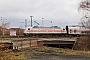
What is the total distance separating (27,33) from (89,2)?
1827 inches

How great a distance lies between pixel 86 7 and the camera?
37938 millimetres

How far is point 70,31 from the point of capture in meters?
85.9

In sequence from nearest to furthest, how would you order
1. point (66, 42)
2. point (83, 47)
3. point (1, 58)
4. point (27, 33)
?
point (1, 58) → point (83, 47) → point (66, 42) → point (27, 33)

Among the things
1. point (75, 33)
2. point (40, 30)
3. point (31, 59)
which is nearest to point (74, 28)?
point (75, 33)

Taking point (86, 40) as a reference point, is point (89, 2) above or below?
above

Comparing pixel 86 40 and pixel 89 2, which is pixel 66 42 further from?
pixel 89 2

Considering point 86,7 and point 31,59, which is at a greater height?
point 86,7

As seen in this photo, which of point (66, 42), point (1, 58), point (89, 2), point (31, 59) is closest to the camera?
point (1, 58)

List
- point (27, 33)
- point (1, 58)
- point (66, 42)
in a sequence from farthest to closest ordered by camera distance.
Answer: point (27, 33), point (66, 42), point (1, 58)

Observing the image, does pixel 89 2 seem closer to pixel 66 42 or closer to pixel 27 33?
pixel 66 42

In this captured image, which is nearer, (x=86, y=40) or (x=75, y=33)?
(x=86, y=40)

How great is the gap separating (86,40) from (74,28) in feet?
138

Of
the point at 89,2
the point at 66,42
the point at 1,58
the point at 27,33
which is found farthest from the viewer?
the point at 27,33

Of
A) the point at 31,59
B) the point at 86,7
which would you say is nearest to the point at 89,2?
the point at 86,7
